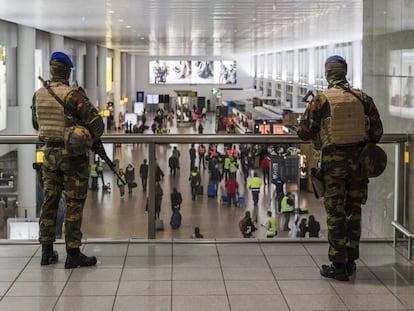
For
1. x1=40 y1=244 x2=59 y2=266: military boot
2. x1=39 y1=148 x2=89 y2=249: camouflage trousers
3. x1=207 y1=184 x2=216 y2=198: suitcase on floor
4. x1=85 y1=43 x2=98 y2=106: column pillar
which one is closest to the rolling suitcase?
x1=207 y1=184 x2=216 y2=198: suitcase on floor

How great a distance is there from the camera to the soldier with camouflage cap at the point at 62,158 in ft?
17.8

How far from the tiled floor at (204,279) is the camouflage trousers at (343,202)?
0.83 feet

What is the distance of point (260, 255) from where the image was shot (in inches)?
243

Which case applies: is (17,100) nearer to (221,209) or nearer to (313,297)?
(221,209)

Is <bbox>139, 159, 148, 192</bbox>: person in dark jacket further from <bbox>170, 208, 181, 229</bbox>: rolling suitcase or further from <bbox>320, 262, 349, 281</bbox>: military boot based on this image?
<bbox>320, 262, 349, 281</bbox>: military boot

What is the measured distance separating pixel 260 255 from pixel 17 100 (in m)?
16.8

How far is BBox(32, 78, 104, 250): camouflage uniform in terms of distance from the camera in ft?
17.9

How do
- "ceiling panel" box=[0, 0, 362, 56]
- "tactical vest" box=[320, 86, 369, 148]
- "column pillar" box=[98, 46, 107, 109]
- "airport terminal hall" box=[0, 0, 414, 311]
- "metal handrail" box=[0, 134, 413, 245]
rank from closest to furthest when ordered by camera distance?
"airport terminal hall" box=[0, 0, 414, 311] < "tactical vest" box=[320, 86, 369, 148] < "metal handrail" box=[0, 134, 413, 245] < "ceiling panel" box=[0, 0, 362, 56] < "column pillar" box=[98, 46, 107, 109]

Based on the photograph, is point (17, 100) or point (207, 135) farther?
point (17, 100)

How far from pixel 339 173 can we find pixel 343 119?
0.42m

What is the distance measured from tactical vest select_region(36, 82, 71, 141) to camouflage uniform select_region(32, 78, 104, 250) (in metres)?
0.06

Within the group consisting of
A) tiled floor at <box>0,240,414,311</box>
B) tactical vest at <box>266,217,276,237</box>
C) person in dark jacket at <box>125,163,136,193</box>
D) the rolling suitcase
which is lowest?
tiled floor at <box>0,240,414,311</box>

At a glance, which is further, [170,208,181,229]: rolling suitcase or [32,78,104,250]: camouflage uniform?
[170,208,181,229]: rolling suitcase

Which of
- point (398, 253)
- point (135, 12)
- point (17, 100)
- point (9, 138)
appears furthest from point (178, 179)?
point (17, 100)
